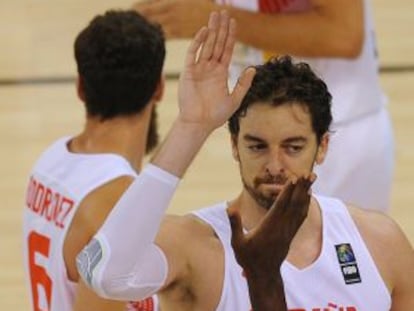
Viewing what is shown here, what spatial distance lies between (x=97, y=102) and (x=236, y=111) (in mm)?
1003

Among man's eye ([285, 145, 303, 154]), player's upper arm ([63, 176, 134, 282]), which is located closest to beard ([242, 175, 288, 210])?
man's eye ([285, 145, 303, 154])

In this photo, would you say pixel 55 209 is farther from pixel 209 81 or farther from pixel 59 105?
pixel 59 105

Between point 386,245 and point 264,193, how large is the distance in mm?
447

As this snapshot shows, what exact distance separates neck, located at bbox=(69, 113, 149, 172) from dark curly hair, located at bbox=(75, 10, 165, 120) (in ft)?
0.08

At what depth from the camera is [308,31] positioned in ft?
14.3

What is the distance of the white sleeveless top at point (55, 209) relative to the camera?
3.83 metres

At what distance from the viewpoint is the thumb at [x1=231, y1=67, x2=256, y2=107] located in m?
2.92

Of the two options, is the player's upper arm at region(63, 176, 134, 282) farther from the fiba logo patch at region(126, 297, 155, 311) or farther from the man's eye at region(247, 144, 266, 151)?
the man's eye at region(247, 144, 266, 151)

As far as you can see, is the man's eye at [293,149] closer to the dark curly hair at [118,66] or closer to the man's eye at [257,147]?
the man's eye at [257,147]

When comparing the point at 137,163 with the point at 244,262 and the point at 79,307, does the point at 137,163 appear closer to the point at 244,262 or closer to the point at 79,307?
the point at 79,307

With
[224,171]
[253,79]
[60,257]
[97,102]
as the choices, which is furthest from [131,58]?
[224,171]

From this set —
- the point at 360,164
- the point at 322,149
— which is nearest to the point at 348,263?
the point at 322,149

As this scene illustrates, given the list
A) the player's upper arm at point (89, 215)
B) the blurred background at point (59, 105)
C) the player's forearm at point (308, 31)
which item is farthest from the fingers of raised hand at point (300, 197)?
the blurred background at point (59, 105)

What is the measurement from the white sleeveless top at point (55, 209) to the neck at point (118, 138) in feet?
0.11
